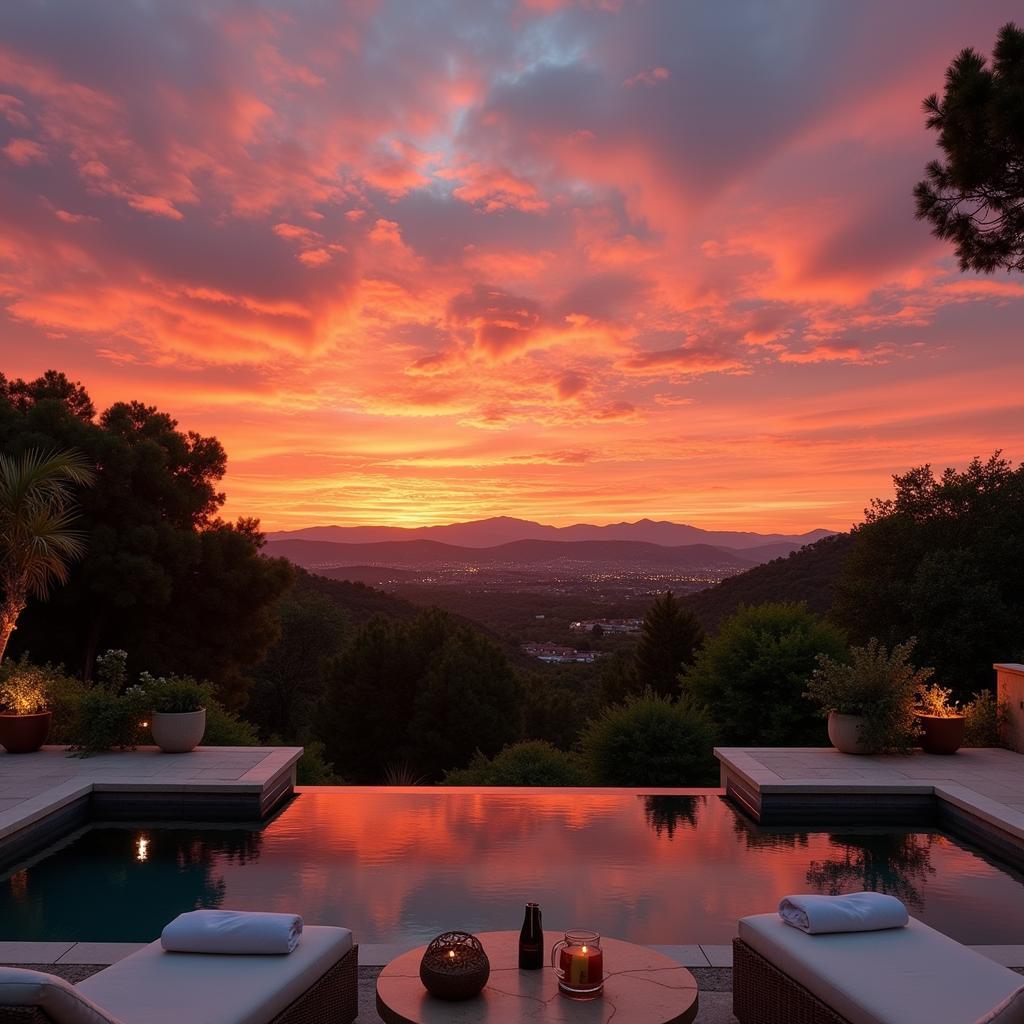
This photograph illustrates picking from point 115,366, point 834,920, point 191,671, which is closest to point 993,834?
point 834,920

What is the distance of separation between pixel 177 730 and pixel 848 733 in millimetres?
7241

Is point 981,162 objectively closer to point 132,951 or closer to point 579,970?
point 579,970

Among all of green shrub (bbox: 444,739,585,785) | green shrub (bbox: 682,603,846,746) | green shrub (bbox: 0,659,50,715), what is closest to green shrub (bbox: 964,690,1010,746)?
green shrub (bbox: 682,603,846,746)

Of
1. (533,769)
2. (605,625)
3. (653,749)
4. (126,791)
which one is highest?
(126,791)

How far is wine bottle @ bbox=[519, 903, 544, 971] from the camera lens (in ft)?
11.4

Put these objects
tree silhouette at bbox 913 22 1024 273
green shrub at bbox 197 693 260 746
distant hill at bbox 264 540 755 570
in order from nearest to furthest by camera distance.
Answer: tree silhouette at bbox 913 22 1024 273 < green shrub at bbox 197 693 260 746 < distant hill at bbox 264 540 755 570

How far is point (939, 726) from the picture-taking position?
30.8 ft

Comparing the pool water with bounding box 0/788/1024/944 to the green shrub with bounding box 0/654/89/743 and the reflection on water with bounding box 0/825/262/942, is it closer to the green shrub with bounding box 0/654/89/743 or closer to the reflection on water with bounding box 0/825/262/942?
the reflection on water with bounding box 0/825/262/942

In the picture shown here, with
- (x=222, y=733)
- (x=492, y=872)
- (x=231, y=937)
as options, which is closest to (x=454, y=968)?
(x=231, y=937)

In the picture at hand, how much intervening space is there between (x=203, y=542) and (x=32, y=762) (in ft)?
42.3

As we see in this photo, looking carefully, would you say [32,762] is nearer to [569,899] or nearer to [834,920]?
[569,899]

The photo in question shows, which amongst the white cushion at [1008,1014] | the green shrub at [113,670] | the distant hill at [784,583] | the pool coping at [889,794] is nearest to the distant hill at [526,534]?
the distant hill at [784,583]

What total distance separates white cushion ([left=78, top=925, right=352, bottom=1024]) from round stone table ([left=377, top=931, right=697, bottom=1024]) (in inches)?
13.2

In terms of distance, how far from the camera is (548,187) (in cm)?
1266
